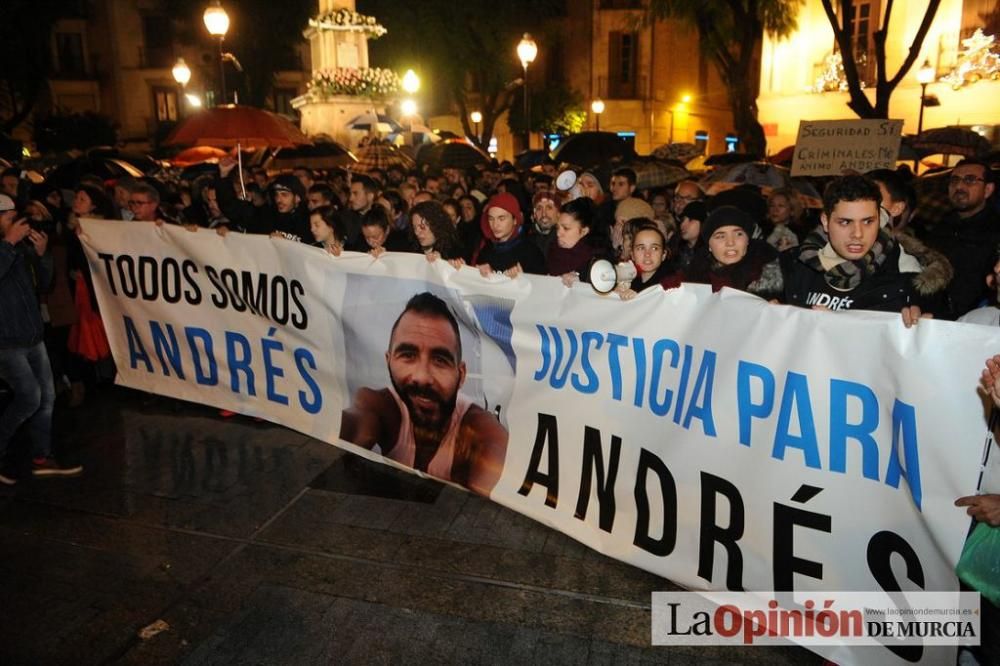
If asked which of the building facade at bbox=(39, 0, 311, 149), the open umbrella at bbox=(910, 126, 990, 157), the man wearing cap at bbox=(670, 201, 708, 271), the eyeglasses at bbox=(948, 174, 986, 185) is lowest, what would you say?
the man wearing cap at bbox=(670, 201, 708, 271)

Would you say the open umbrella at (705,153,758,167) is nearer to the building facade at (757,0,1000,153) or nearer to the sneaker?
the building facade at (757,0,1000,153)

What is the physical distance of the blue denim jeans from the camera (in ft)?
15.2

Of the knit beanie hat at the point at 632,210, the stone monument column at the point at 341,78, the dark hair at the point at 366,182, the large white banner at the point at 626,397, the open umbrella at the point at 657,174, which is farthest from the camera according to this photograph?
the stone monument column at the point at 341,78

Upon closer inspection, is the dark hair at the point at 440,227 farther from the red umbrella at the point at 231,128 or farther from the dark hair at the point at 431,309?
the red umbrella at the point at 231,128

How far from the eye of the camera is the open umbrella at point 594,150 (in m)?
12.3

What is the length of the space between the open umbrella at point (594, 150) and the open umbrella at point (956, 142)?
14.0 feet

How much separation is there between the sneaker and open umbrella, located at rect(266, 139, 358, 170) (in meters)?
7.38

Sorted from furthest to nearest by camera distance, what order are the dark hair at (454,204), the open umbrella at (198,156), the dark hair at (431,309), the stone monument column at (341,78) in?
the stone monument column at (341,78) < the open umbrella at (198,156) < the dark hair at (454,204) < the dark hair at (431,309)

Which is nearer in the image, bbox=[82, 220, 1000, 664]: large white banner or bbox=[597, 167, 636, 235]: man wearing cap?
bbox=[82, 220, 1000, 664]: large white banner

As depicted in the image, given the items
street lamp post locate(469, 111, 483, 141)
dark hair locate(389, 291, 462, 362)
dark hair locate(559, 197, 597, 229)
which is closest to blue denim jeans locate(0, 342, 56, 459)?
dark hair locate(389, 291, 462, 362)

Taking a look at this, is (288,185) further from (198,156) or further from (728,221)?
(198,156)

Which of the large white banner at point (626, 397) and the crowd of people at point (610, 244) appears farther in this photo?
the crowd of people at point (610, 244)

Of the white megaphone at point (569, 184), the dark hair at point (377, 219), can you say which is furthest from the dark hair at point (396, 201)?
the dark hair at point (377, 219)

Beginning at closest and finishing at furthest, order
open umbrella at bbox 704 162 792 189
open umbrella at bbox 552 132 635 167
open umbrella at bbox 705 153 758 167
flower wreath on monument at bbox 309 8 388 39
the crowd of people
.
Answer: the crowd of people
open umbrella at bbox 704 162 792 189
open umbrella at bbox 552 132 635 167
open umbrella at bbox 705 153 758 167
flower wreath on monument at bbox 309 8 388 39
